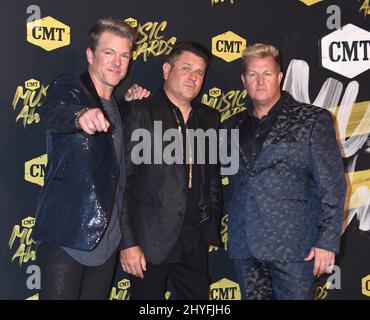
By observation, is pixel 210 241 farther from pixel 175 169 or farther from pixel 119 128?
pixel 119 128

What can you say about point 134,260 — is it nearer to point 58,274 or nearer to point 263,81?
point 58,274

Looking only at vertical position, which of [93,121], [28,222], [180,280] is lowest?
[180,280]

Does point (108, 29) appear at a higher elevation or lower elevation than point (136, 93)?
higher

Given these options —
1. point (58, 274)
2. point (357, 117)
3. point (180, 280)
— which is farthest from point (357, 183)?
point (58, 274)

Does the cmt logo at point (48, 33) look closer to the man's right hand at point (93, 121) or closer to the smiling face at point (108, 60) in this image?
the smiling face at point (108, 60)

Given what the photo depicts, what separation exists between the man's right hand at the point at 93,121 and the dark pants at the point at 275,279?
35.9 inches

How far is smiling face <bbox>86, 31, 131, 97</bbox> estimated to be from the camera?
2164 millimetres

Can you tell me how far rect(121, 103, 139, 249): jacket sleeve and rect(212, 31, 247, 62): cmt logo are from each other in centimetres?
69

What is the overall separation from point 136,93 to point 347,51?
4.16 feet

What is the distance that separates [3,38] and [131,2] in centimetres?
68

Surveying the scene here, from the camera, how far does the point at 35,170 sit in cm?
263

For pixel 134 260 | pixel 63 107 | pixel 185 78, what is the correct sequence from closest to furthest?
pixel 63 107, pixel 134 260, pixel 185 78

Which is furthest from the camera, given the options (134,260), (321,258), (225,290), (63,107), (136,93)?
(225,290)

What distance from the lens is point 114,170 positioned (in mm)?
2062
